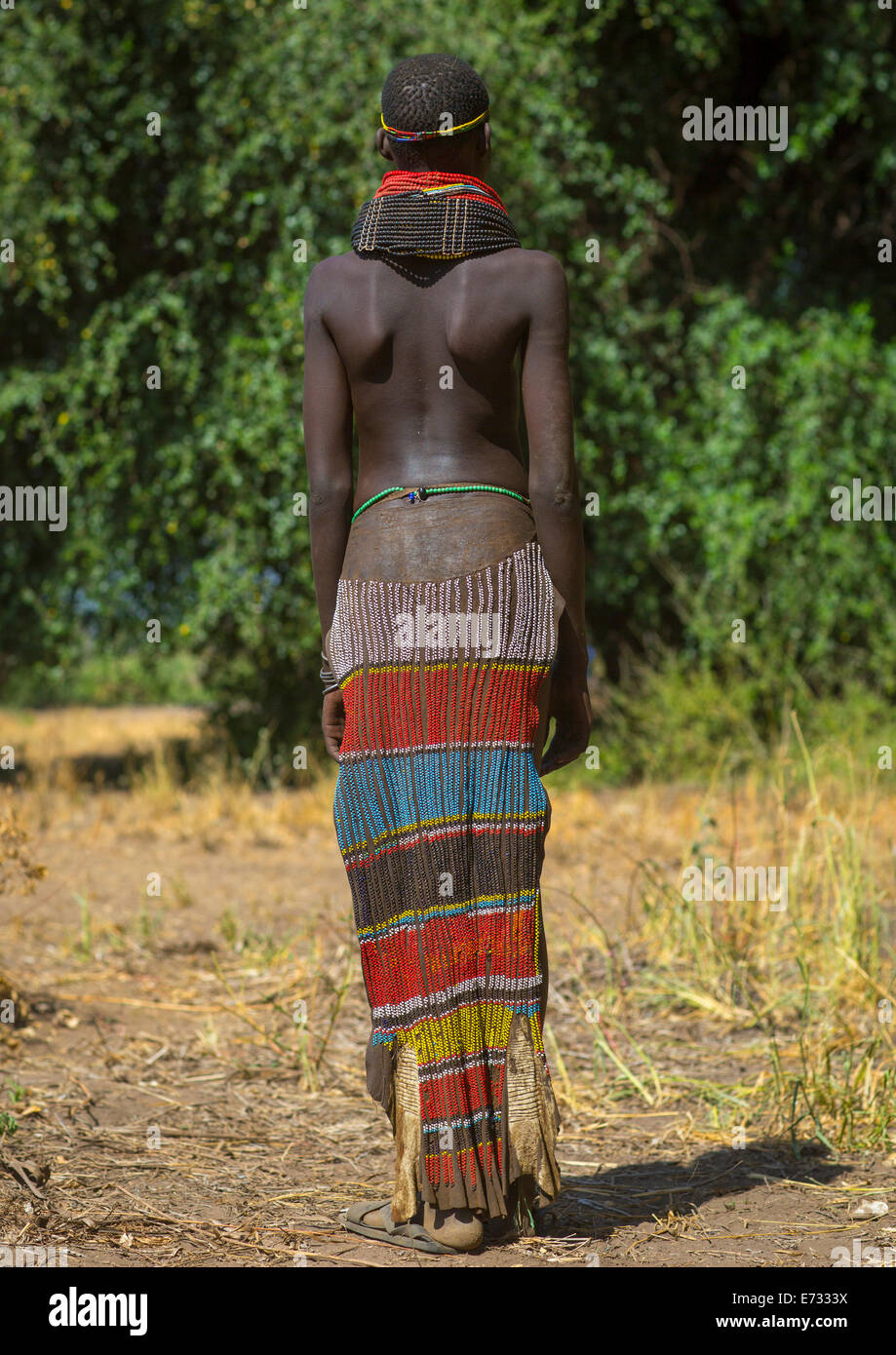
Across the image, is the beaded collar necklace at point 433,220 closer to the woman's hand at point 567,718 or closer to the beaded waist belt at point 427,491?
the beaded waist belt at point 427,491

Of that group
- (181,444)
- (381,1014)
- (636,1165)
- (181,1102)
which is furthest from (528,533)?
(181,444)

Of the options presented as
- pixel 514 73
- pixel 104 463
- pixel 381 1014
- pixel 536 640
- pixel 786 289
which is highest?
pixel 514 73

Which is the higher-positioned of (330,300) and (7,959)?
(330,300)

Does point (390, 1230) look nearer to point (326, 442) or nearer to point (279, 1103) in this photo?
point (279, 1103)

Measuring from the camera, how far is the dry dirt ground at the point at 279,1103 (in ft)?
9.88

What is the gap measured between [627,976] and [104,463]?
5.02 meters

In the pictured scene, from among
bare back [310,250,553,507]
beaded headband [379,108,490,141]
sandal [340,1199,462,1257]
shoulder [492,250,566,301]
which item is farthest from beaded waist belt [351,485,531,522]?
sandal [340,1199,462,1257]

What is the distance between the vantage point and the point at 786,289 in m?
8.66

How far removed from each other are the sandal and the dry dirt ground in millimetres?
23

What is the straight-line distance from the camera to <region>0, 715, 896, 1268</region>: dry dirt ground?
301 centimetres

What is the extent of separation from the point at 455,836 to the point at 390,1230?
858 millimetres

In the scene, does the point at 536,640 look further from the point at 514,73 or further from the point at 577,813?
the point at 514,73

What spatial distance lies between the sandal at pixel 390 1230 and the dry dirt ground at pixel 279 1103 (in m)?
0.02

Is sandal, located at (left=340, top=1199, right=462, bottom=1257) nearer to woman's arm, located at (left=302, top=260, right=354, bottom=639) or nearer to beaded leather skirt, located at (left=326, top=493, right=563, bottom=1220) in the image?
beaded leather skirt, located at (left=326, top=493, right=563, bottom=1220)
